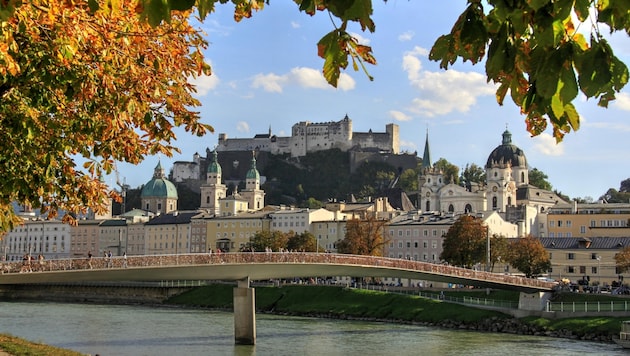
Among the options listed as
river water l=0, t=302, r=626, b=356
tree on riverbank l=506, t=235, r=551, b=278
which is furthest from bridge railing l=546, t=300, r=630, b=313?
tree on riverbank l=506, t=235, r=551, b=278

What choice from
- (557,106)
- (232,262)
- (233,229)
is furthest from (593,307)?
(233,229)

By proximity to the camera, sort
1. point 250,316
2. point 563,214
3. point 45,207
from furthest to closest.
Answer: point 563,214 → point 250,316 → point 45,207

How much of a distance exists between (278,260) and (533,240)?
30187 millimetres

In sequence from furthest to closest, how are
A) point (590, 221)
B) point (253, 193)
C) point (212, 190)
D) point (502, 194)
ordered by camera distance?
point (212, 190), point (253, 193), point (502, 194), point (590, 221)

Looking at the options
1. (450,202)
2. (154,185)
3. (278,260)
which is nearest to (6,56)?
(278,260)

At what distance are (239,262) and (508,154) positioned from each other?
68476 mm

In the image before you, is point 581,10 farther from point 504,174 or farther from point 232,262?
point 504,174

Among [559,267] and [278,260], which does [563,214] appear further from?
[278,260]

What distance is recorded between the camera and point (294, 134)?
151625mm

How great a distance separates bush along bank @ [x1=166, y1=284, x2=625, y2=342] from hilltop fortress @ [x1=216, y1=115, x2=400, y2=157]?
8178 centimetres

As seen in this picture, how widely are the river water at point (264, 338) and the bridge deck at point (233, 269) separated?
2.56 meters

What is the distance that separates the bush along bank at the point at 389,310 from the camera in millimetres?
41688

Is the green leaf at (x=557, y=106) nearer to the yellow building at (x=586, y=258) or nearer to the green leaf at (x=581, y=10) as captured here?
the green leaf at (x=581, y=10)

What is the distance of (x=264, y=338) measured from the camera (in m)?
38.3
